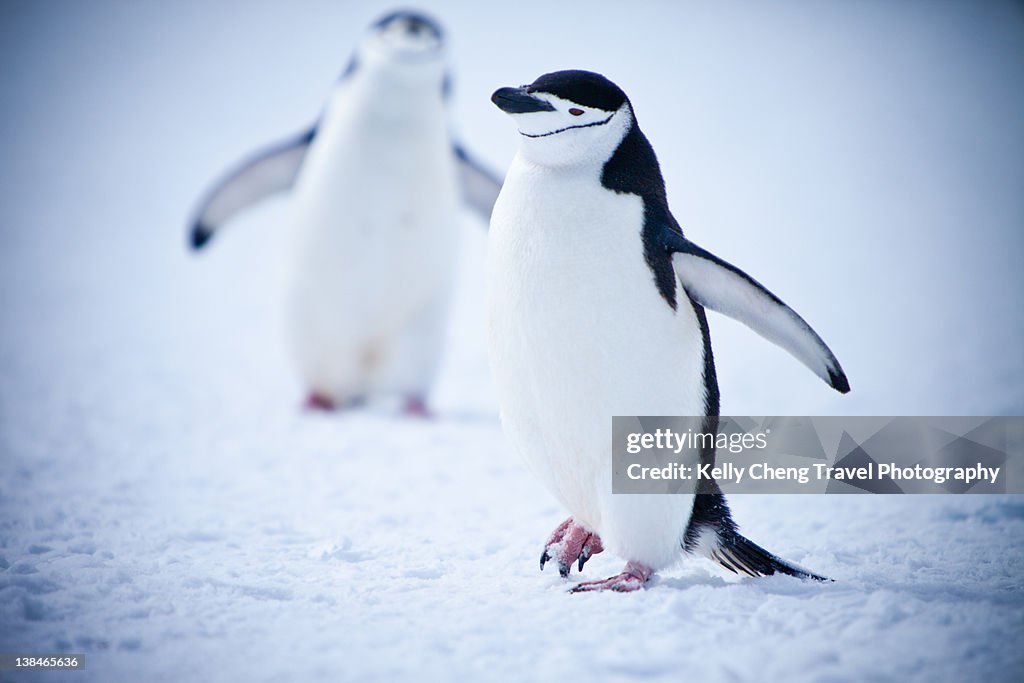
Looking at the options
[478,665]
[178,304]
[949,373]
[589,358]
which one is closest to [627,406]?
[589,358]

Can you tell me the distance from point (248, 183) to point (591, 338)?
12.1ft

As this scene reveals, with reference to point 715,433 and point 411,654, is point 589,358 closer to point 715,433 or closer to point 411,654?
point 715,433

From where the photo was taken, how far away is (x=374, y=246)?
416cm

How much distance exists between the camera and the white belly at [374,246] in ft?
13.5

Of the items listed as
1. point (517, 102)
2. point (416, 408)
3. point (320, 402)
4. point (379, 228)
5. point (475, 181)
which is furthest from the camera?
point (475, 181)

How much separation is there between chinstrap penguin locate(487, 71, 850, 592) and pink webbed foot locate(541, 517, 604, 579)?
13 cm

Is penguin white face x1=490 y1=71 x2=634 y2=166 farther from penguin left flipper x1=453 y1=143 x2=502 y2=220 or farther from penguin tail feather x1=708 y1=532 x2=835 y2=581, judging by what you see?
penguin left flipper x1=453 y1=143 x2=502 y2=220

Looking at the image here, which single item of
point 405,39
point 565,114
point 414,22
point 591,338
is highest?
point 414,22

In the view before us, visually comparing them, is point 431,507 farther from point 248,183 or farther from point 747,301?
point 248,183

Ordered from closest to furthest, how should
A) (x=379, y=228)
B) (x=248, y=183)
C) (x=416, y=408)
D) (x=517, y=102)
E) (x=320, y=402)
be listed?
(x=517, y=102) → (x=379, y=228) → (x=416, y=408) → (x=320, y=402) → (x=248, y=183)

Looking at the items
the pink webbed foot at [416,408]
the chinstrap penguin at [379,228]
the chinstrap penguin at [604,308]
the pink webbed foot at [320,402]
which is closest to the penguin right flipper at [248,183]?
the chinstrap penguin at [379,228]

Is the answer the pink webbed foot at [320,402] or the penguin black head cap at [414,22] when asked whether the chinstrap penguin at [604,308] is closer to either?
the penguin black head cap at [414,22]

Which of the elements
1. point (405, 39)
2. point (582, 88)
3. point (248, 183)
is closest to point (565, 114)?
point (582, 88)

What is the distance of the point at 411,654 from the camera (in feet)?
4.83
